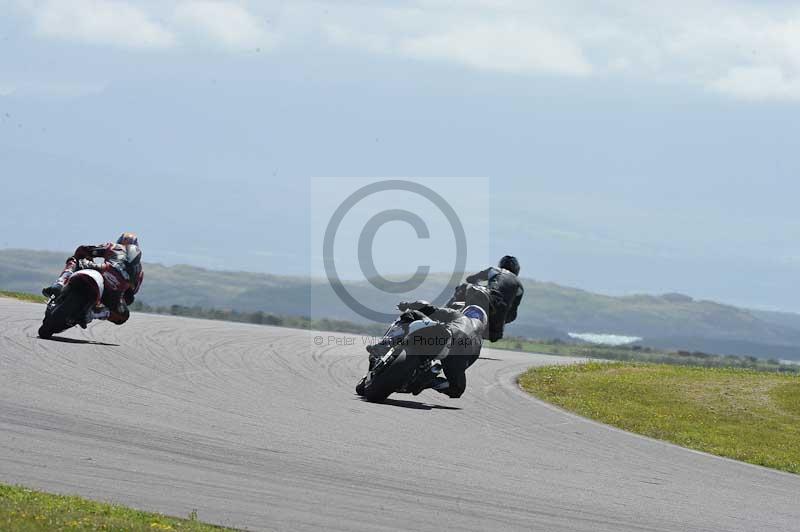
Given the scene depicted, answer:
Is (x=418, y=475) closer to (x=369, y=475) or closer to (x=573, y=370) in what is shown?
(x=369, y=475)

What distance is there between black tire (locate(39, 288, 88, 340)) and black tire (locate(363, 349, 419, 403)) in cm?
638

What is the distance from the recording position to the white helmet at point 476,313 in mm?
20016

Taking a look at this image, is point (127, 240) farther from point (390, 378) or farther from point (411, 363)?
point (411, 363)

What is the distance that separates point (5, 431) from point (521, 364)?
1943cm

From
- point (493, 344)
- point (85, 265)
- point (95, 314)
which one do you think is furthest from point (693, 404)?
point (493, 344)

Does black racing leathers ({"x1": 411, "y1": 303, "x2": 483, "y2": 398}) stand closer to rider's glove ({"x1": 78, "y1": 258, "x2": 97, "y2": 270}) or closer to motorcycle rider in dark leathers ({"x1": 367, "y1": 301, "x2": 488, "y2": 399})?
motorcycle rider in dark leathers ({"x1": 367, "y1": 301, "x2": 488, "y2": 399})

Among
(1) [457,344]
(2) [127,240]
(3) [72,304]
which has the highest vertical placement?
(2) [127,240]

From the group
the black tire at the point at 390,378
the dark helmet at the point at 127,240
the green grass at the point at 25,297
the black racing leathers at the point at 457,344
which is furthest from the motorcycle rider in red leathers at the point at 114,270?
the green grass at the point at 25,297

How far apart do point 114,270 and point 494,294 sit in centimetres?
721

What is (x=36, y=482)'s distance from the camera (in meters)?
11.0

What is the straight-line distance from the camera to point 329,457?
44.3ft

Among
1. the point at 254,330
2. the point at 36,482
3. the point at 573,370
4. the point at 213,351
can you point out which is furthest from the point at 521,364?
the point at 36,482

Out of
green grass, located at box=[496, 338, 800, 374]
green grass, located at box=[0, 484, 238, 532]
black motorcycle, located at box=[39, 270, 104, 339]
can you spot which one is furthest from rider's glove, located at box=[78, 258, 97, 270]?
green grass, located at box=[496, 338, 800, 374]

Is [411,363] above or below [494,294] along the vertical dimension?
below
